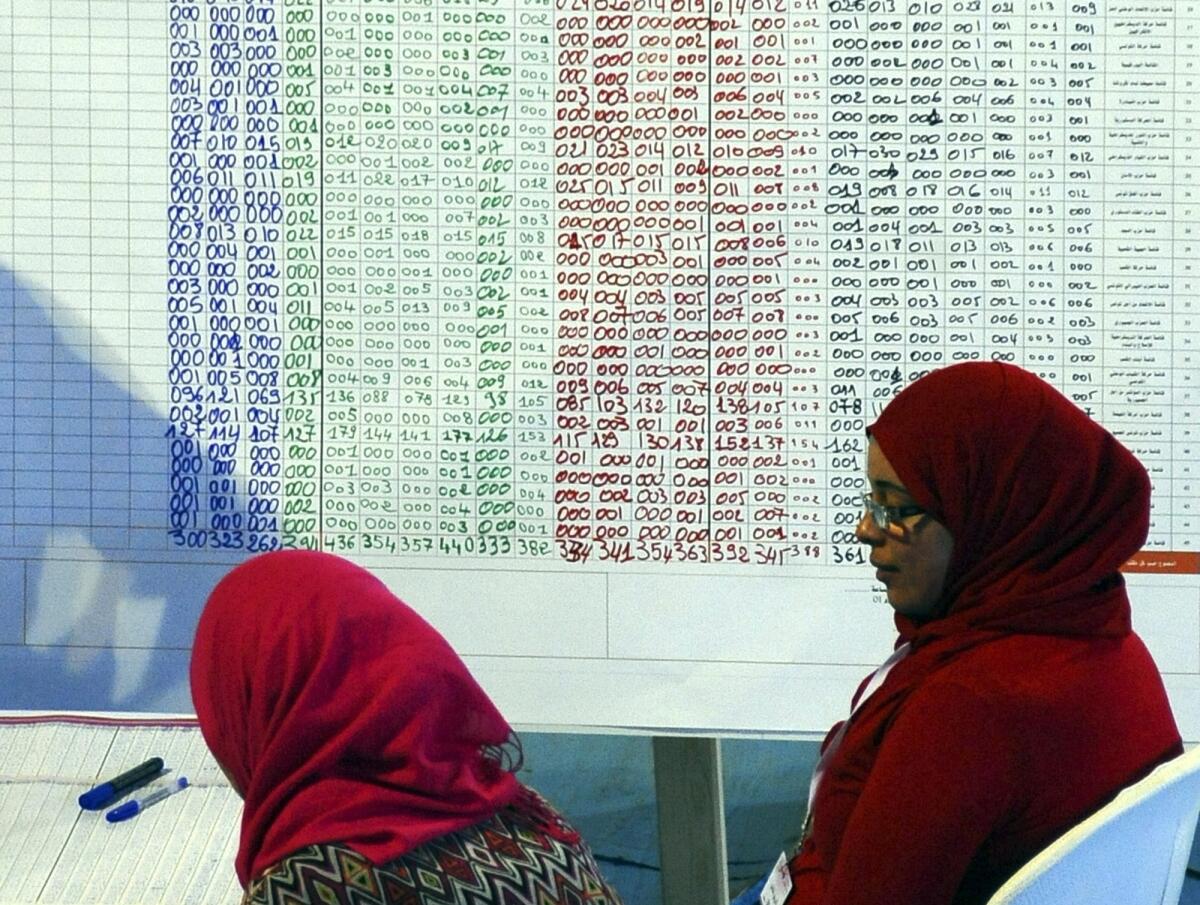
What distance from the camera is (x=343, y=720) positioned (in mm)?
1135

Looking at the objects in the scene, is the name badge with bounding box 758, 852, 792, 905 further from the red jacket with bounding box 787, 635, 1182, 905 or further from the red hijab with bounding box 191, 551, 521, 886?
the red hijab with bounding box 191, 551, 521, 886

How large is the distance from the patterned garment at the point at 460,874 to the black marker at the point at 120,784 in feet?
1.61

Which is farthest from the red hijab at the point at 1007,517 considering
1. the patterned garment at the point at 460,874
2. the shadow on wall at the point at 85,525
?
the shadow on wall at the point at 85,525

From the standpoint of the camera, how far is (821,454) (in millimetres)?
1881

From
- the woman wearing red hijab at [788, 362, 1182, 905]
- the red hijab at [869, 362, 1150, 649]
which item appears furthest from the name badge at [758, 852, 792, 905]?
the red hijab at [869, 362, 1150, 649]

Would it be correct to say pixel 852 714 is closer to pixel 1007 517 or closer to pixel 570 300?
pixel 1007 517

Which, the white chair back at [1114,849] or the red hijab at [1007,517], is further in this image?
the red hijab at [1007,517]

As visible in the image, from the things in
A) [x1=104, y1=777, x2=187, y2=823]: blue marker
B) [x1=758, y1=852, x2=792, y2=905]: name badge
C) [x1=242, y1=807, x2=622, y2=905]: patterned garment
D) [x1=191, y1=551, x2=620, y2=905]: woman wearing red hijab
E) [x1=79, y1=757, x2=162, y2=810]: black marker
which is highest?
[x1=191, y1=551, x2=620, y2=905]: woman wearing red hijab

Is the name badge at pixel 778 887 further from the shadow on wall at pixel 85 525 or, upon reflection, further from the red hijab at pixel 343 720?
the shadow on wall at pixel 85 525

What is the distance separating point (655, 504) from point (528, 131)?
1.69ft

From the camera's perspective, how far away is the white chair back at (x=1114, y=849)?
3.63 feet

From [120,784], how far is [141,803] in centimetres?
3

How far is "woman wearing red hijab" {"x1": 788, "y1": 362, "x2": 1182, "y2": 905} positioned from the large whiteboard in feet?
1.43

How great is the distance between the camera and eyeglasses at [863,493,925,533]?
4.69ft
